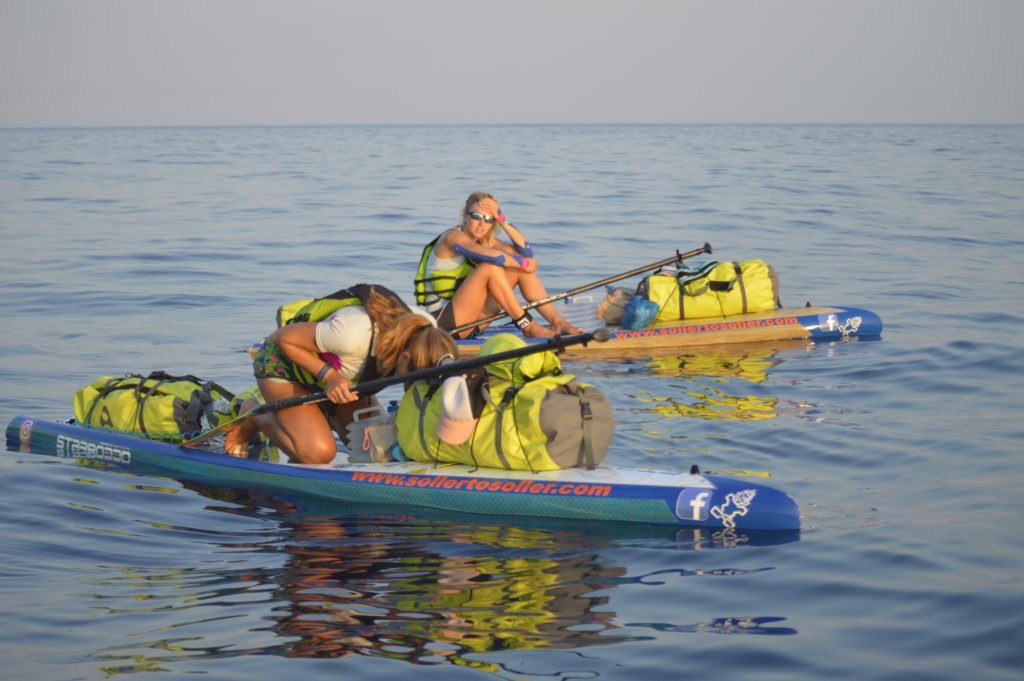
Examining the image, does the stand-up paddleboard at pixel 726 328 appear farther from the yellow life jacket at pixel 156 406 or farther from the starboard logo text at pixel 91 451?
the starboard logo text at pixel 91 451

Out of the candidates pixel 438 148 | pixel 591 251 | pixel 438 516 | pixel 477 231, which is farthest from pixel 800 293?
pixel 438 148

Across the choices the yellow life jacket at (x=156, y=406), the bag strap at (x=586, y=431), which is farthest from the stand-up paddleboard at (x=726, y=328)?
the bag strap at (x=586, y=431)

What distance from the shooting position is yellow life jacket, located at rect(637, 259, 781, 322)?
43.5ft

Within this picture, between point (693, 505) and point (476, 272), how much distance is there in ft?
16.1

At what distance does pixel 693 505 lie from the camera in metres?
7.22

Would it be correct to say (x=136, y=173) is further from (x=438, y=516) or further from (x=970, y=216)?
(x=438, y=516)

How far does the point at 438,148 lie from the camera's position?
60.8m

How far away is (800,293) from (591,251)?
5.27 m

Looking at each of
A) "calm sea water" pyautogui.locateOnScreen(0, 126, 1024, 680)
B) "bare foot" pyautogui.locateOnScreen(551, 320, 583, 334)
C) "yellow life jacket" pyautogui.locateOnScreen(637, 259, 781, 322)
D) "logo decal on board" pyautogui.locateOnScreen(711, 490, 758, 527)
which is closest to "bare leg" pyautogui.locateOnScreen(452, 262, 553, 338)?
"bare foot" pyautogui.locateOnScreen(551, 320, 583, 334)

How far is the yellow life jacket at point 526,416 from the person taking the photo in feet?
24.3

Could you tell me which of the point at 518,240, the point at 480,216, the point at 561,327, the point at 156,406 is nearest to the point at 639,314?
the point at 561,327

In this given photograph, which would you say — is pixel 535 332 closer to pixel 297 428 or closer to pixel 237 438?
pixel 237 438

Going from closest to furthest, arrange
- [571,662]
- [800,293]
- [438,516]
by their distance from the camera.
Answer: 1. [571,662]
2. [438,516]
3. [800,293]

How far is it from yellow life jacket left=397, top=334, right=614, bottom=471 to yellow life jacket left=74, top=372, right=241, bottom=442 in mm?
2081
